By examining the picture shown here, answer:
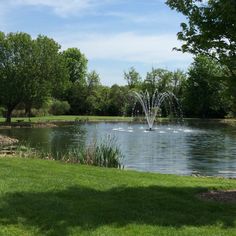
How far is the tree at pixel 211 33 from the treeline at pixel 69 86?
23.5 metres

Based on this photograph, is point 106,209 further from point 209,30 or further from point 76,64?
point 76,64

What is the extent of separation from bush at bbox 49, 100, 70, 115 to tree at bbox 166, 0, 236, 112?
78967mm

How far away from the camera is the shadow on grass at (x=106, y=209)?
8.23 m

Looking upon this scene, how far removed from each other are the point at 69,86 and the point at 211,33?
6515cm

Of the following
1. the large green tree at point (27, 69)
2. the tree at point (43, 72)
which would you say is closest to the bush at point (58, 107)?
the tree at point (43, 72)

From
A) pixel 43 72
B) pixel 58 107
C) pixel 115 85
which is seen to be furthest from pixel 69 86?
pixel 115 85

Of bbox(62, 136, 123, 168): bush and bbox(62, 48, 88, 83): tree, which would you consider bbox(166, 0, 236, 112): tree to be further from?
bbox(62, 48, 88, 83): tree

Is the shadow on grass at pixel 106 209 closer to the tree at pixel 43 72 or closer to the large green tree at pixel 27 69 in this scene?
the large green tree at pixel 27 69

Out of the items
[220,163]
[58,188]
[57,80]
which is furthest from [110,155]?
[57,80]

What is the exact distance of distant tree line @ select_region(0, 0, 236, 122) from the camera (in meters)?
11.5

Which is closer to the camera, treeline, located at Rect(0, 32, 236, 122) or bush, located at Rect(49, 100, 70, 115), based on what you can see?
treeline, located at Rect(0, 32, 236, 122)

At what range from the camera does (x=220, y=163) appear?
25.1m

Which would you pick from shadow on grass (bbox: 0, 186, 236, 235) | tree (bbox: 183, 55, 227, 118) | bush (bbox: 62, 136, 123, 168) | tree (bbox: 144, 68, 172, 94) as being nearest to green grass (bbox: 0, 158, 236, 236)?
shadow on grass (bbox: 0, 186, 236, 235)

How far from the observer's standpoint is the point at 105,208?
918 centimetres
